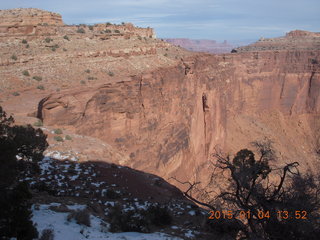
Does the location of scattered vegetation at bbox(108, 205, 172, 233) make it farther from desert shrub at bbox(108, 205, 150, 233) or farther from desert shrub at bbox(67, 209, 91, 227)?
desert shrub at bbox(67, 209, 91, 227)

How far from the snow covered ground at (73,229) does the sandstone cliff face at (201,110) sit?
6087 millimetres

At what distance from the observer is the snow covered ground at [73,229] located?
6559 mm

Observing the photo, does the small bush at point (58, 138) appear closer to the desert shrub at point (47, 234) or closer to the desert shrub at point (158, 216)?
the desert shrub at point (158, 216)

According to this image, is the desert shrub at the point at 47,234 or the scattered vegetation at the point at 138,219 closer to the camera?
the desert shrub at the point at 47,234

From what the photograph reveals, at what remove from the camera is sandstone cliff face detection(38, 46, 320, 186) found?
15.3 metres

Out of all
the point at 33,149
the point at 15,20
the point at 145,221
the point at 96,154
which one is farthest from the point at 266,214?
the point at 15,20

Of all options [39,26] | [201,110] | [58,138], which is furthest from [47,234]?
[201,110]

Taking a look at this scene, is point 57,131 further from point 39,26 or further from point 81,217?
point 39,26

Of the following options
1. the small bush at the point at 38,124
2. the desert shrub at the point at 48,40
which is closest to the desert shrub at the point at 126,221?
the small bush at the point at 38,124

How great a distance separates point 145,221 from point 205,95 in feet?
74.5

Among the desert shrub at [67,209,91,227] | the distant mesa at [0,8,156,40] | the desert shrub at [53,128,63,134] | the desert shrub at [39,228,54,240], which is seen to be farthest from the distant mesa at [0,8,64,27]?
the desert shrub at [39,228,54,240]

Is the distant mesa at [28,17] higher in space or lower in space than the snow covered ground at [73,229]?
higher

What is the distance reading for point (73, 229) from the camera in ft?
22.4

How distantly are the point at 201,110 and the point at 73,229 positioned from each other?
932 inches
